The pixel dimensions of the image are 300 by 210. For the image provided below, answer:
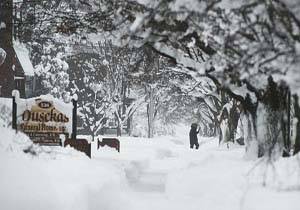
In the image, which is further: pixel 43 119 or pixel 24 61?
pixel 24 61

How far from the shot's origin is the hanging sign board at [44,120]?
14.4m

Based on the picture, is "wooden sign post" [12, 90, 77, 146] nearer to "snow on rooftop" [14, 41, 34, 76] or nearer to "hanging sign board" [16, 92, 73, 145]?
"hanging sign board" [16, 92, 73, 145]


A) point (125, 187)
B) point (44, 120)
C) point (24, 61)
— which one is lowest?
point (125, 187)

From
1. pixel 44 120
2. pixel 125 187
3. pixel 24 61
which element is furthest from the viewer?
pixel 24 61

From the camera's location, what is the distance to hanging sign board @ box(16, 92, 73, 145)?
47.4ft

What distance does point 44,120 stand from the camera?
14.6 meters

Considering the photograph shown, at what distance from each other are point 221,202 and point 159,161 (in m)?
12.9

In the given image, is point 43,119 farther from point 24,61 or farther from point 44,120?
point 24,61

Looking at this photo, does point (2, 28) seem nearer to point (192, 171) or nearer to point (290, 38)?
point (192, 171)

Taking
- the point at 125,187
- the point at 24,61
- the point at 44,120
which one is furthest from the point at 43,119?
the point at 24,61

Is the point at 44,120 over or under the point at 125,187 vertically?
over

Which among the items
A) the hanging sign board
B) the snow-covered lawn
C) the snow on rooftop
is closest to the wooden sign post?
the hanging sign board

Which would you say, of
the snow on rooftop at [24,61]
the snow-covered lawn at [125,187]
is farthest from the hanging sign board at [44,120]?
the snow on rooftop at [24,61]

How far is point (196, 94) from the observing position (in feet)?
100
